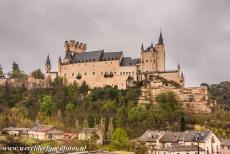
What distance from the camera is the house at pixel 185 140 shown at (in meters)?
59.3

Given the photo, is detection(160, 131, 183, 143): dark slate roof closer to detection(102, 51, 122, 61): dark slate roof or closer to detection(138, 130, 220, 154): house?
detection(138, 130, 220, 154): house

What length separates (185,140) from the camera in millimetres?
59719

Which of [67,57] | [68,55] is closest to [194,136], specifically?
[67,57]

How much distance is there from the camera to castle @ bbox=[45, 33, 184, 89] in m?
88.1

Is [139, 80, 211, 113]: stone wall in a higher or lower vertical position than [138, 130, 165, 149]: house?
higher

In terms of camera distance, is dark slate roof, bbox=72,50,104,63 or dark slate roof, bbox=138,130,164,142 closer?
dark slate roof, bbox=138,130,164,142

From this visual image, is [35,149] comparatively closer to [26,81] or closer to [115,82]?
[115,82]

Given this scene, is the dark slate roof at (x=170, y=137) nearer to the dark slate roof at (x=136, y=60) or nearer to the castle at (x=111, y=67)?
the castle at (x=111, y=67)

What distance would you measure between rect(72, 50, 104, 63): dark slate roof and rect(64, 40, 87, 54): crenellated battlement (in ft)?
14.0

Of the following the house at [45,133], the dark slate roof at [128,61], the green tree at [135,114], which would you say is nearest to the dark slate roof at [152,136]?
the green tree at [135,114]

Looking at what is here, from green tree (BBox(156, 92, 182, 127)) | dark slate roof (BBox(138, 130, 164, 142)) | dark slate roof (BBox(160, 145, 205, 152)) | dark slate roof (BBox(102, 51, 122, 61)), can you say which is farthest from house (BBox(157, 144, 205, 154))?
dark slate roof (BBox(102, 51, 122, 61))

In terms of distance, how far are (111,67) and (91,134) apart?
26646 mm

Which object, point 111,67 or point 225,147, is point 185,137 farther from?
point 111,67

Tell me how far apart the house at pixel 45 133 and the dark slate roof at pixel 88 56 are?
29367mm
